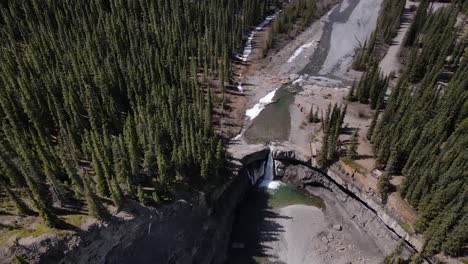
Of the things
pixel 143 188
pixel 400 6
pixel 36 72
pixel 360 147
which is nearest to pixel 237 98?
pixel 360 147

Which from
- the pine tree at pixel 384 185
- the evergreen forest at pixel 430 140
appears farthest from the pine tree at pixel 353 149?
the pine tree at pixel 384 185

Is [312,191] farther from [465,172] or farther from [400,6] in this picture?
[400,6]

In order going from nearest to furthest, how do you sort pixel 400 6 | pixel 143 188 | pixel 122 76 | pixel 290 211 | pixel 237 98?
pixel 143 188, pixel 290 211, pixel 122 76, pixel 237 98, pixel 400 6

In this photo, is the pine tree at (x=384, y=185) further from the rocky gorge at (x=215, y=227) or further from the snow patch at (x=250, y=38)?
the snow patch at (x=250, y=38)

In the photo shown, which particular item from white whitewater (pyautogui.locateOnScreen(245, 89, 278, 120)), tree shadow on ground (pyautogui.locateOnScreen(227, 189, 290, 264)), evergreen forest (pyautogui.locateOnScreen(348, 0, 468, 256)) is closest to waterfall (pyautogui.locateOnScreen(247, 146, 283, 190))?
tree shadow on ground (pyautogui.locateOnScreen(227, 189, 290, 264))

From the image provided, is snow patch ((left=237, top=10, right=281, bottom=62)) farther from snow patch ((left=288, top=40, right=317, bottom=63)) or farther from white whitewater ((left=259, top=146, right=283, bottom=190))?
white whitewater ((left=259, top=146, right=283, bottom=190))

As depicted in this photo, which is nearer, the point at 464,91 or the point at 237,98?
the point at 464,91
